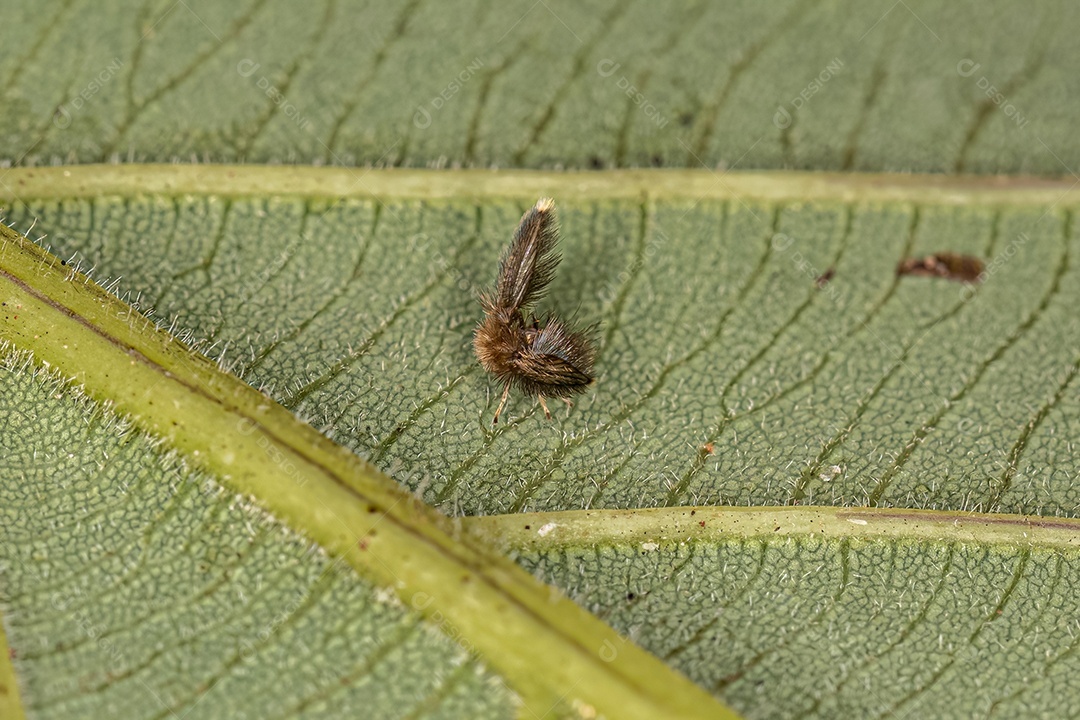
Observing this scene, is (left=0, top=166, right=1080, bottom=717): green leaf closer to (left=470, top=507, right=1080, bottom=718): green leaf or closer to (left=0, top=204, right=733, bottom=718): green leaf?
(left=470, top=507, right=1080, bottom=718): green leaf

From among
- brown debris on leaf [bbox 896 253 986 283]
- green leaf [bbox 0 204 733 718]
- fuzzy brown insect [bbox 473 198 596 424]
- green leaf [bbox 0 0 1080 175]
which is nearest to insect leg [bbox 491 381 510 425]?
fuzzy brown insect [bbox 473 198 596 424]

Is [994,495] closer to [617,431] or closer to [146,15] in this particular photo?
[617,431]

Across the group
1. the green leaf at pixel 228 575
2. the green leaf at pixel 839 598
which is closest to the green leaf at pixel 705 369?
the green leaf at pixel 839 598

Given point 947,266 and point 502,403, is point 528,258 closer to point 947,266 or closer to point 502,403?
point 502,403

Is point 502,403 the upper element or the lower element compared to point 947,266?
lower

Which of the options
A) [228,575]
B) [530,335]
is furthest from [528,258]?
[228,575]

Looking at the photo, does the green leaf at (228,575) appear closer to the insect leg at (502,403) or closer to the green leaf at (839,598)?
the green leaf at (839,598)
